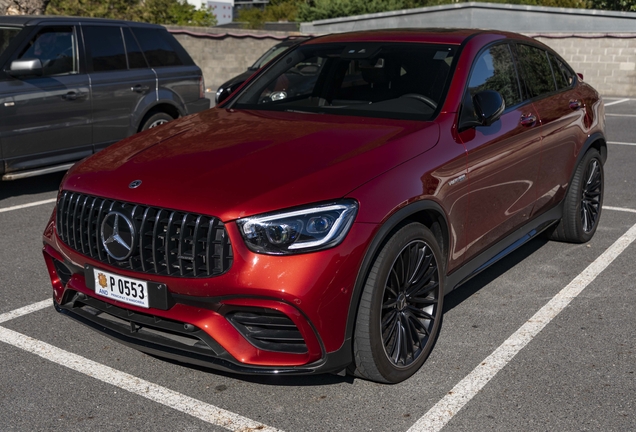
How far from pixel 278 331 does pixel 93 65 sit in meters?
5.73

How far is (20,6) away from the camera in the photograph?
55.9ft

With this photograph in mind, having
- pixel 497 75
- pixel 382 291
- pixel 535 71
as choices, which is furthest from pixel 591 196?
pixel 382 291

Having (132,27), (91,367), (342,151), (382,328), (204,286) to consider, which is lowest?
(91,367)

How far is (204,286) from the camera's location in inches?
126

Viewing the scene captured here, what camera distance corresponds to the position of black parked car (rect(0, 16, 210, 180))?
7.28 meters

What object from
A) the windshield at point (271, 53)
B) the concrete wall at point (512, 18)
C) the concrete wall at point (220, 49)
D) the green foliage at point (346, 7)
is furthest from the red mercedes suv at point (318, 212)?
the green foliage at point (346, 7)

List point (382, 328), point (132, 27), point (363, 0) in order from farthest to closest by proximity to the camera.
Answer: point (363, 0) < point (132, 27) < point (382, 328)

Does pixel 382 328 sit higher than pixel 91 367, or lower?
higher

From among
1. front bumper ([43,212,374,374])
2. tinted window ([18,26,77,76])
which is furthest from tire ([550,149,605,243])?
tinted window ([18,26,77,76])

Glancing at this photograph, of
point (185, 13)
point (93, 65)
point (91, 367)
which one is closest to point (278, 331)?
point (91, 367)

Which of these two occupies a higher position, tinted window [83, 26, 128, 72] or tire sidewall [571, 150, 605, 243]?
tinted window [83, 26, 128, 72]

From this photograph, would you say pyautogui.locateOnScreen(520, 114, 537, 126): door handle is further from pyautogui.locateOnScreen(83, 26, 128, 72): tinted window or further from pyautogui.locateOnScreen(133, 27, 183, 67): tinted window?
pyautogui.locateOnScreen(133, 27, 183, 67): tinted window

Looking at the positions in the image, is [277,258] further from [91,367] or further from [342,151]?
[91,367]

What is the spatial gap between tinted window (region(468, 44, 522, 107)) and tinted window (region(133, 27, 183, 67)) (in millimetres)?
4935
